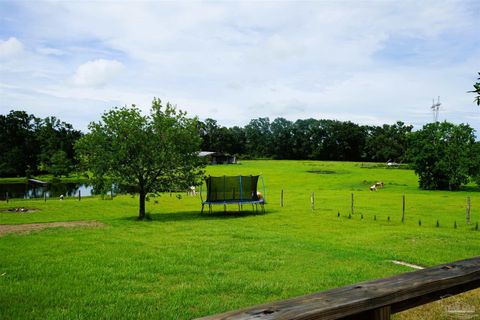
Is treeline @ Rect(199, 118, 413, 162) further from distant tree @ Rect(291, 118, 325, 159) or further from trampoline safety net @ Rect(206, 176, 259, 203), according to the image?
trampoline safety net @ Rect(206, 176, 259, 203)

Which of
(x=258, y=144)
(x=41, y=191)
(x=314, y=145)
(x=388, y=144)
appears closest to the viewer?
(x=41, y=191)

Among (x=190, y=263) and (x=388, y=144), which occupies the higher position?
(x=388, y=144)

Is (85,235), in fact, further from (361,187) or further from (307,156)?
(307,156)

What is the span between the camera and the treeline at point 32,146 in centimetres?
8406

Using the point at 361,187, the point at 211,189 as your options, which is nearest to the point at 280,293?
the point at 211,189

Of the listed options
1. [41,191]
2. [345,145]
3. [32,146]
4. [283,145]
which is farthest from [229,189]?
[283,145]

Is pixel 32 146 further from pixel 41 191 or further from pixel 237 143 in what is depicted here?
pixel 237 143

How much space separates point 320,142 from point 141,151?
118 m

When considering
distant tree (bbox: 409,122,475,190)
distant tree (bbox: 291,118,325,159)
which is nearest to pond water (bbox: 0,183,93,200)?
distant tree (bbox: 409,122,475,190)

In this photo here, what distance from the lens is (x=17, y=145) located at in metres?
91.8

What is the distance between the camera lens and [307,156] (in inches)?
5251

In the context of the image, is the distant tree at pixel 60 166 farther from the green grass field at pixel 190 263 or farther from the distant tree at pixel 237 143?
the green grass field at pixel 190 263

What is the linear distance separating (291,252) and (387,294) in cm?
848

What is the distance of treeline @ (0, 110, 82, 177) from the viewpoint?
8406cm
